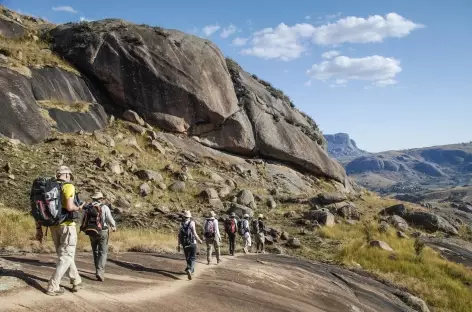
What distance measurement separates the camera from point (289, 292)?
1179cm

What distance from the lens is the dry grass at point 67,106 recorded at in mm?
25091

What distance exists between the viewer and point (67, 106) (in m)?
26.5

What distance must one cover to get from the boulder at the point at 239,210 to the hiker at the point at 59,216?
15.9 metres

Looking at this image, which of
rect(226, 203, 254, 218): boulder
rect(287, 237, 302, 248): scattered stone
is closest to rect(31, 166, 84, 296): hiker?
rect(287, 237, 302, 248): scattered stone

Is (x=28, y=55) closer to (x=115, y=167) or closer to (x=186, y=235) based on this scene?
(x=115, y=167)

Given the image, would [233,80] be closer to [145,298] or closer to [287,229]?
[287,229]

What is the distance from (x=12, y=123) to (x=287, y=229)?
1648 cm

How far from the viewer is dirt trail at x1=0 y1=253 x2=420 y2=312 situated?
7.54 metres

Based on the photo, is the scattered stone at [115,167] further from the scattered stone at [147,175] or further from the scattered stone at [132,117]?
the scattered stone at [132,117]

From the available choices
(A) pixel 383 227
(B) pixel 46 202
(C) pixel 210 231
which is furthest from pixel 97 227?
(A) pixel 383 227

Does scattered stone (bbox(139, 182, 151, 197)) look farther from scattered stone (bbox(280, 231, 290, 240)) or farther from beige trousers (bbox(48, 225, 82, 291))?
beige trousers (bbox(48, 225, 82, 291))

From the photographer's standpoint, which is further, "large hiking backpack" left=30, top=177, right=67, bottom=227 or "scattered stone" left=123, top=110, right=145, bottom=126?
"scattered stone" left=123, top=110, right=145, bottom=126

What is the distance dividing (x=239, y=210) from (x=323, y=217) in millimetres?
5645

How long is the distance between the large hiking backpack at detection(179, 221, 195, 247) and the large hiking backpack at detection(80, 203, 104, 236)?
2.95m
